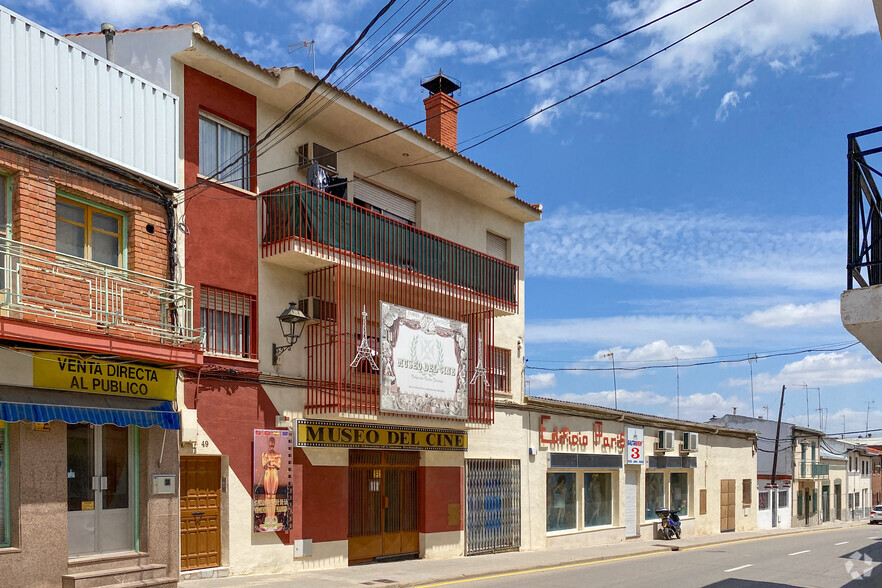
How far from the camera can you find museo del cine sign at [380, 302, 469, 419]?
18469 mm

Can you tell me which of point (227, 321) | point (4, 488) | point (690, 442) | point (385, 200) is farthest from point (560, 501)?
point (4, 488)

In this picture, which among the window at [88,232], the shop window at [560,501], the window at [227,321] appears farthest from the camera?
the shop window at [560,501]

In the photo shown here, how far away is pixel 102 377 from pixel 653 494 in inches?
919

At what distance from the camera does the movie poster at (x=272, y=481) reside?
621 inches

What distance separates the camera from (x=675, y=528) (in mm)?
30188

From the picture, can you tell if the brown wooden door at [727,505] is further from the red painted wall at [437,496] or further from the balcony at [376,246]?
the red painted wall at [437,496]

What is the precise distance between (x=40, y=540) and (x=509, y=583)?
27.7 ft

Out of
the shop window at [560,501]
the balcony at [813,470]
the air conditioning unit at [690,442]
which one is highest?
the air conditioning unit at [690,442]

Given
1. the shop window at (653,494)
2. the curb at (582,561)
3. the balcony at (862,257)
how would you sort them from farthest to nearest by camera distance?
1. the shop window at (653,494)
2. the curb at (582,561)
3. the balcony at (862,257)

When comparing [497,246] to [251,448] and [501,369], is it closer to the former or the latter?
[501,369]

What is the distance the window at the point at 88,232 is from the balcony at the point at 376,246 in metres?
3.29

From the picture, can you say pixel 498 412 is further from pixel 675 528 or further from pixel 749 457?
pixel 749 457

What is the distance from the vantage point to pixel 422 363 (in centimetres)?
1945

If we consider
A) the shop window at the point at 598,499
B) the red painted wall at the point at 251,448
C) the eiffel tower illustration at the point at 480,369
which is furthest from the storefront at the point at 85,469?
the shop window at the point at 598,499
